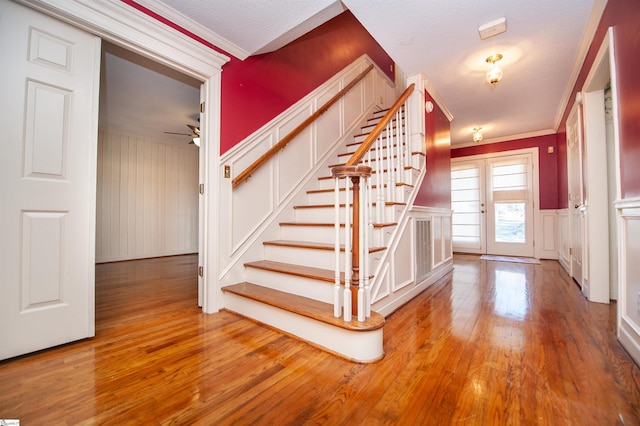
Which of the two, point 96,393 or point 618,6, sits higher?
point 618,6

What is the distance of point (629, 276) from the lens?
1564 millimetres

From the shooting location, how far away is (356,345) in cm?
144

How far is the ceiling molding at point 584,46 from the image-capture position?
1.93m

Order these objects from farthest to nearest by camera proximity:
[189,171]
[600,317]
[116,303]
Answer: [189,171]
[116,303]
[600,317]

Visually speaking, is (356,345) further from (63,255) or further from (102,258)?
(102,258)

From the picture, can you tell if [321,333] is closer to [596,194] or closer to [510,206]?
[596,194]

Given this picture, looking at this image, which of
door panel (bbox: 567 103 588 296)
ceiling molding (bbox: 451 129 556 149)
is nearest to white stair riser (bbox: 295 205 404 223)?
door panel (bbox: 567 103 588 296)

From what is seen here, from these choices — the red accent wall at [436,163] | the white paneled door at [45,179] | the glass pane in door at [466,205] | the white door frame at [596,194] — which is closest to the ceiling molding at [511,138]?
the glass pane in door at [466,205]

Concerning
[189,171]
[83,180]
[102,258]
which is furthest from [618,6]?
[102,258]

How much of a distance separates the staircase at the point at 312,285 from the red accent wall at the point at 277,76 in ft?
3.25

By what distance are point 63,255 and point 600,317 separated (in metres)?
3.80

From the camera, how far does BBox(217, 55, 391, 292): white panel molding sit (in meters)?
2.29

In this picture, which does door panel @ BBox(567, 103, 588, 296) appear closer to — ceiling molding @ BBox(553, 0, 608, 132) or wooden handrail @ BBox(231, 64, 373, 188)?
ceiling molding @ BBox(553, 0, 608, 132)

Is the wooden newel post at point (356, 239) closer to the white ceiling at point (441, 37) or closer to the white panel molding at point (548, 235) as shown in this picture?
the white ceiling at point (441, 37)
